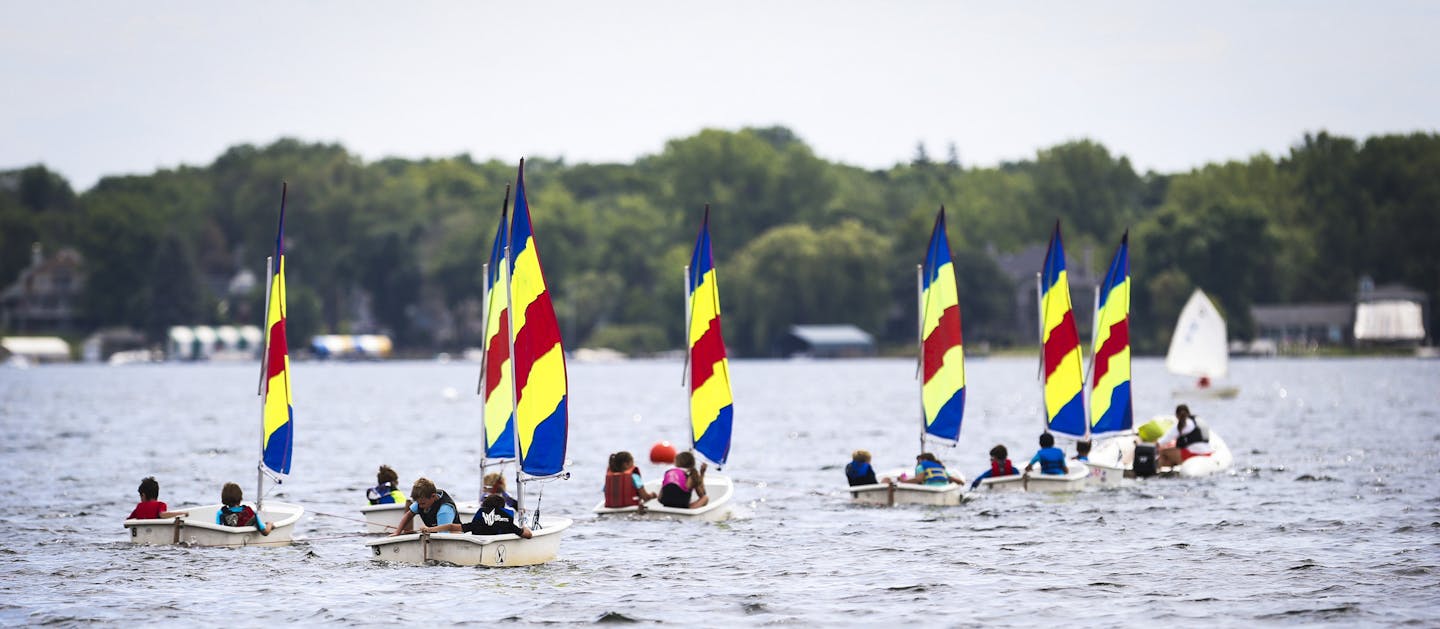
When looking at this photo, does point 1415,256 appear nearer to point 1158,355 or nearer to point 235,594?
point 1158,355

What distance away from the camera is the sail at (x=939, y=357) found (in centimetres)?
3731

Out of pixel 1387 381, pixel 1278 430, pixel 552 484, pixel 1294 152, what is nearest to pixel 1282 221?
pixel 1294 152

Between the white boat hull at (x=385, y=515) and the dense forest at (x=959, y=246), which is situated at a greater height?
the dense forest at (x=959, y=246)

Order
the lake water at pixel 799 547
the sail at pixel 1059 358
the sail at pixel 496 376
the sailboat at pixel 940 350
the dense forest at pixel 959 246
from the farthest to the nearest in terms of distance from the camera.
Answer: the dense forest at pixel 959 246, the sail at pixel 1059 358, the sailboat at pixel 940 350, the sail at pixel 496 376, the lake water at pixel 799 547

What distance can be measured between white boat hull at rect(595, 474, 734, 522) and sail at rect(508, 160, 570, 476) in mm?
5304

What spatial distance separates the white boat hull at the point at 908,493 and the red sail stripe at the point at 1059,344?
6.02m

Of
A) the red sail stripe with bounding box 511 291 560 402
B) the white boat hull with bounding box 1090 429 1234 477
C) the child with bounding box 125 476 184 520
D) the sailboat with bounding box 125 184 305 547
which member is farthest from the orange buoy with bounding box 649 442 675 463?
the child with bounding box 125 476 184 520

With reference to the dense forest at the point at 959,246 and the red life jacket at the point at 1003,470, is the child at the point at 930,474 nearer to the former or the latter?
the red life jacket at the point at 1003,470

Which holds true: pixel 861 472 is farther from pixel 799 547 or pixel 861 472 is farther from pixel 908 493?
pixel 799 547

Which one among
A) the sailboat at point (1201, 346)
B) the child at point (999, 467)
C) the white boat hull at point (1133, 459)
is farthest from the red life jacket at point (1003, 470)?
the sailboat at point (1201, 346)

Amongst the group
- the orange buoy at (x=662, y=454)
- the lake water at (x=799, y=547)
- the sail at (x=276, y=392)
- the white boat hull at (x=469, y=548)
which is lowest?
the lake water at (x=799, y=547)

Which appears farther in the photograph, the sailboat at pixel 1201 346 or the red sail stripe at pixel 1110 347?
the sailboat at pixel 1201 346

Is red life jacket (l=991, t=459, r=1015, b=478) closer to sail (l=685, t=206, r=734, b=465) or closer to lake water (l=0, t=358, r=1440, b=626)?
lake water (l=0, t=358, r=1440, b=626)

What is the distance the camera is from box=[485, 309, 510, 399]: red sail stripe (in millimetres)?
26750
